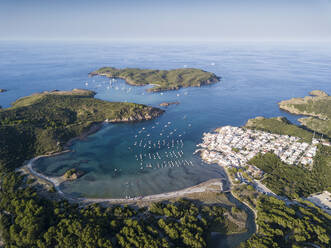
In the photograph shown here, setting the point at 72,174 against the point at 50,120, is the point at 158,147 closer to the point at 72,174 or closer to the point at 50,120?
the point at 72,174

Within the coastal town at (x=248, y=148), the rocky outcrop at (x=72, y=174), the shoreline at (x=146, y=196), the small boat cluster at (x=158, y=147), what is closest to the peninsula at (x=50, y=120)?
the shoreline at (x=146, y=196)

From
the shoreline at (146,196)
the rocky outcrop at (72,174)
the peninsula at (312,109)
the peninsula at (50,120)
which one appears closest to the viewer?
the shoreline at (146,196)

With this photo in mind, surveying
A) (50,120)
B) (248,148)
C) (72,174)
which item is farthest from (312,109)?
(50,120)

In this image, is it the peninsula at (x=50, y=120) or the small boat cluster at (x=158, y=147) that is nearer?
the small boat cluster at (x=158, y=147)

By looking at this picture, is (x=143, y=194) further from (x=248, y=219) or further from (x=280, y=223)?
(x=280, y=223)

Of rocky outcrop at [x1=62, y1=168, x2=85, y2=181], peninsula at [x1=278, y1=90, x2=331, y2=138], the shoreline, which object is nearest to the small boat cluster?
the shoreline

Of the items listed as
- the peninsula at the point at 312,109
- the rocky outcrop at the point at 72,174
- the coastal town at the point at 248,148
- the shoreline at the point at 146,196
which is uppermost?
the peninsula at the point at 312,109

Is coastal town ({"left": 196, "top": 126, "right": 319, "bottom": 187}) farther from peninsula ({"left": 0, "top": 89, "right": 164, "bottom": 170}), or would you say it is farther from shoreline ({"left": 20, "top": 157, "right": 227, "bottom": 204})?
peninsula ({"left": 0, "top": 89, "right": 164, "bottom": 170})

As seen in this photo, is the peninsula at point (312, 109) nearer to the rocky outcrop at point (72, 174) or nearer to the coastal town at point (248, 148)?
the coastal town at point (248, 148)

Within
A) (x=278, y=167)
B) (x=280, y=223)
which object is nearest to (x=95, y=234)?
(x=280, y=223)
